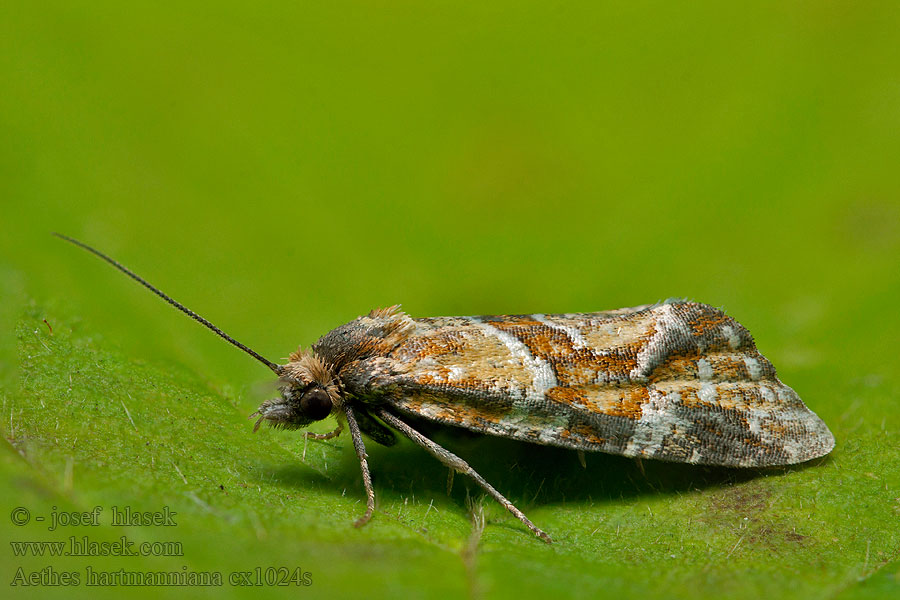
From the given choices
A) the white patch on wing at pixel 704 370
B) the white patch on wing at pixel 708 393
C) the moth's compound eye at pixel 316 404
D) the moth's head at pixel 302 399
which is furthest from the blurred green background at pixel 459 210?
the white patch on wing at pixel 704 370

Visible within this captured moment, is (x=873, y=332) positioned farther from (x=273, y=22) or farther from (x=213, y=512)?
(x=273, y=22)

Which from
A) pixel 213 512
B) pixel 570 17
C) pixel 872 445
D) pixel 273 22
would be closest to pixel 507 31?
pixel 570 17

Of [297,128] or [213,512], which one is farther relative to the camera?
[297,128]

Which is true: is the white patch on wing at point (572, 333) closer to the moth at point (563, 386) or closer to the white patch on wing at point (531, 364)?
the moth at point (563, 386)

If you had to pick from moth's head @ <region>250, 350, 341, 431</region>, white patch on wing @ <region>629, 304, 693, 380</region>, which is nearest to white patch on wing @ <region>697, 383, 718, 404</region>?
white patch on wing @ <region>629, 304, 693, 380</region>

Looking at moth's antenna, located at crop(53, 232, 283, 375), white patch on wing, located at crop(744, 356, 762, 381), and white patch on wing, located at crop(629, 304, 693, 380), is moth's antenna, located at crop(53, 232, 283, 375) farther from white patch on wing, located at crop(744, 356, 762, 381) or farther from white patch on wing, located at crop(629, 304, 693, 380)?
white patch on wing, located at crop(744, 356, 762, 381)

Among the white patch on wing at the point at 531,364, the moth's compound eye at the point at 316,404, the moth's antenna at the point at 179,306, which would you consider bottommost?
the moth's compound eye at the point at 316,404

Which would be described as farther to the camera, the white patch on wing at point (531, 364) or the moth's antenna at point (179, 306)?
the white patch on wing at point (531, 364)
